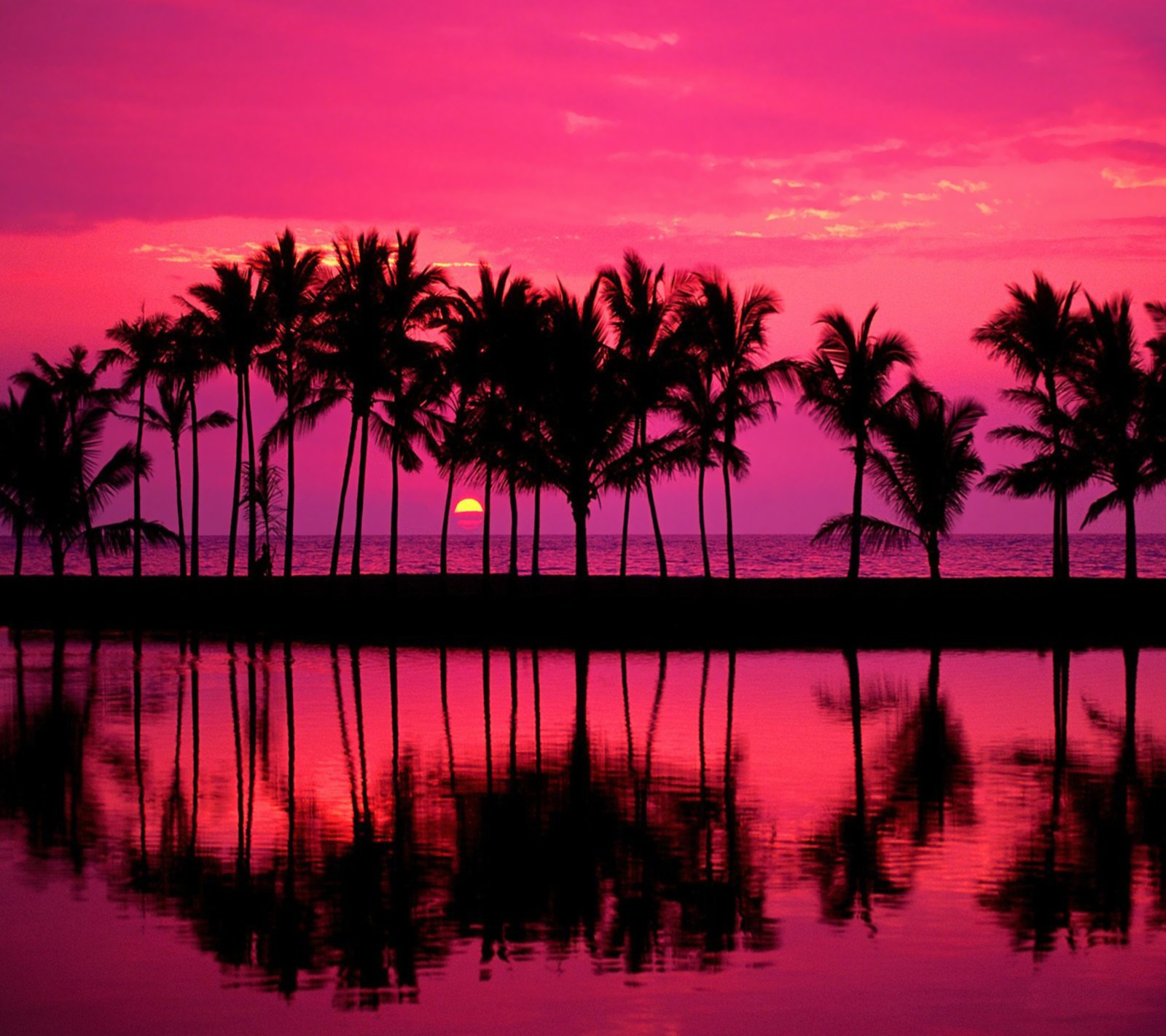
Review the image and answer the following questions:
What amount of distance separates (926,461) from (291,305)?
17.8 meters

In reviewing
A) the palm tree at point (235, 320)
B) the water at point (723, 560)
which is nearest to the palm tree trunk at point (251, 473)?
the palm tree at point (235, 320)

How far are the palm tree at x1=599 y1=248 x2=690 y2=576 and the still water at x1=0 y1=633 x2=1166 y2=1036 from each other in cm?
1681

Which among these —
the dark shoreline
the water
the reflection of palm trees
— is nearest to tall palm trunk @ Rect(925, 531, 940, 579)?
the dark shoreline

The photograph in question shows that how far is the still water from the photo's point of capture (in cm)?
706

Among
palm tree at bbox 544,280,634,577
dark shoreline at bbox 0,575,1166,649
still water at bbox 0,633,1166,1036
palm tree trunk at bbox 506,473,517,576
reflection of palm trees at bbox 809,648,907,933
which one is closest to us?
still water at bbox 0,633,1166,1036

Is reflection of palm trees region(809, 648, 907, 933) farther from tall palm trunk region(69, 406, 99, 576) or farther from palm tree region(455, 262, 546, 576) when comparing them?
tall palm trunk region(69, 406, 99, 576)

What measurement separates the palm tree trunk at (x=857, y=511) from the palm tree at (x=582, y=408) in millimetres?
6243

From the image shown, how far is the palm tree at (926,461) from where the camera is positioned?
3675 cm

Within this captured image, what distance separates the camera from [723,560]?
4715 inches

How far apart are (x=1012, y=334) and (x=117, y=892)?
3313 cm

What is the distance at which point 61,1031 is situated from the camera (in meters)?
6.59

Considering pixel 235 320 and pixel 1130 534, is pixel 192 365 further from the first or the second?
pixel 1130 534

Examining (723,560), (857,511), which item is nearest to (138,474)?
(857,511)

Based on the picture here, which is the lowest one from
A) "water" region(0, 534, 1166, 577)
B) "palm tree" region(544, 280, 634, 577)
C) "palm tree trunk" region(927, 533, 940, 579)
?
"water" region(0, 534, 1166, 577)
